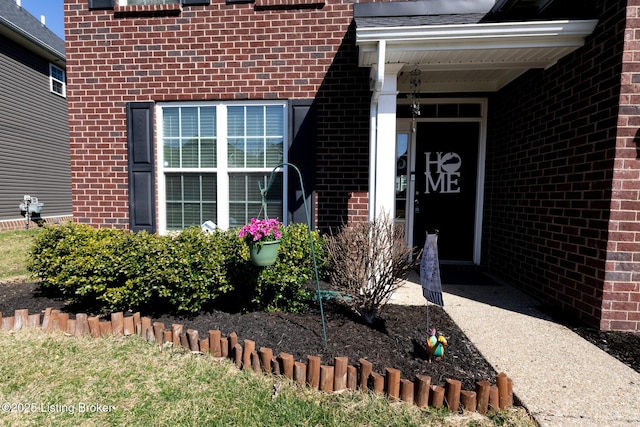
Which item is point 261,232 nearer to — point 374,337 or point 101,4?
point 374,337

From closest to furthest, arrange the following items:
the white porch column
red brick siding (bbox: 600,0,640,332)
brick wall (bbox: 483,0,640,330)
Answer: red brick siding (bbox: 600,0,640,332) → brick wall (bbox: 483,0,640,330) → the white porch column

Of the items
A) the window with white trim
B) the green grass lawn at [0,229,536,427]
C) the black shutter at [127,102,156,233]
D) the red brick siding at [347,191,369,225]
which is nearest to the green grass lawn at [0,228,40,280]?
the black shutter at [127,102,156,233]

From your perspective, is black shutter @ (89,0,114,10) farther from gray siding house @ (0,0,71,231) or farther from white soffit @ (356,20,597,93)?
gray siding house @ (0,0,71,231)

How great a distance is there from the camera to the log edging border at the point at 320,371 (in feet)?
6.56

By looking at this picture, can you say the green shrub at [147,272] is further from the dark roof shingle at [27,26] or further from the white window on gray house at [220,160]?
the dark roof shingle at [27,26]

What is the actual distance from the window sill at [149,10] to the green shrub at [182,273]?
328 cm

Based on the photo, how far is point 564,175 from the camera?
3.61 m

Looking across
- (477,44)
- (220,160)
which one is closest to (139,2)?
(220,160)

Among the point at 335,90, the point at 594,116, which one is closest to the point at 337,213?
the point at 335,90

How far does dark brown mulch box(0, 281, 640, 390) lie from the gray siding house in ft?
30.4

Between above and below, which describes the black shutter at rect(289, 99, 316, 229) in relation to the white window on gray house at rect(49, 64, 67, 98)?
below

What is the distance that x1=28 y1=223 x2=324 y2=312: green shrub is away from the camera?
3.13 m

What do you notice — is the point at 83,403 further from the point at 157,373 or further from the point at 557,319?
the point at 557,319

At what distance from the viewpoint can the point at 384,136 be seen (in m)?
3.77
